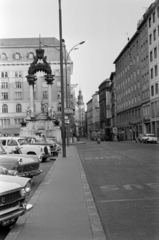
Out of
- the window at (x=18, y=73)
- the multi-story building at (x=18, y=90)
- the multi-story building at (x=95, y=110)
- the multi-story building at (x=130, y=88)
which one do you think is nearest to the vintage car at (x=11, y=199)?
the multi-story building at (x=130, y=88)

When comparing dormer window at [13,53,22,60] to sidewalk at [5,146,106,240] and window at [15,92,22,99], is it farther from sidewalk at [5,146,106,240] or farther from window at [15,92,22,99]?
sidewalk at [5,146,106,240]

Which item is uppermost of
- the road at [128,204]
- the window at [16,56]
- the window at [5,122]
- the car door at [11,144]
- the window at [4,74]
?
the window at [16,56]

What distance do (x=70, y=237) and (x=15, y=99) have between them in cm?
8592

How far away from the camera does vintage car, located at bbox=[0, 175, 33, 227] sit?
5.45m

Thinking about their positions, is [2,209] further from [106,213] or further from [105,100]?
[105,100]

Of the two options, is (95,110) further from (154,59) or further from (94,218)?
(94,218)

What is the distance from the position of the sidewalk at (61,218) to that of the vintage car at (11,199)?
0.35 m

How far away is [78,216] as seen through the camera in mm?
6957

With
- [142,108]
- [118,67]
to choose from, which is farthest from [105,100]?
[142,108]

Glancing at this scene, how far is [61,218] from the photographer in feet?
22.3

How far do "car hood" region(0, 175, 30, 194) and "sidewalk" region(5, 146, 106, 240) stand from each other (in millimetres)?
795

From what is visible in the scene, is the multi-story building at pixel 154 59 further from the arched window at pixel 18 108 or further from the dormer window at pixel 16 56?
the dormer window at pixel 16 56

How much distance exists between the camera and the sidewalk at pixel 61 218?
5.66 meters

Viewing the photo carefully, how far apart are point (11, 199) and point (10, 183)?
0.30 meters
